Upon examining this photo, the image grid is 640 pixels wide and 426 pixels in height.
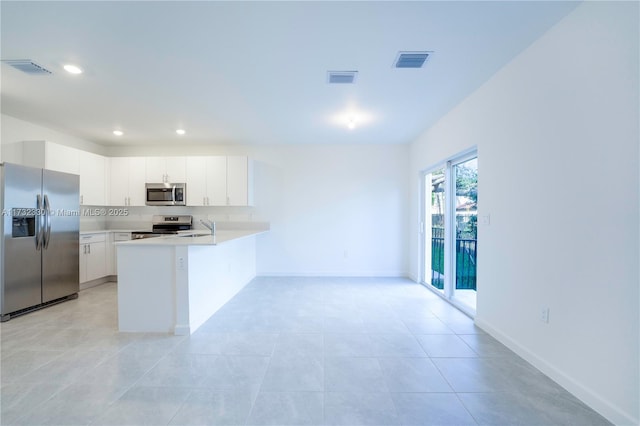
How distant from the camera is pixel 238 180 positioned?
5055mm

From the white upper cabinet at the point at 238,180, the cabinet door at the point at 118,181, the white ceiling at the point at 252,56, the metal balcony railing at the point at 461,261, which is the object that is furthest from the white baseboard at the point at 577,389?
the cabinet door at the point at 118,181

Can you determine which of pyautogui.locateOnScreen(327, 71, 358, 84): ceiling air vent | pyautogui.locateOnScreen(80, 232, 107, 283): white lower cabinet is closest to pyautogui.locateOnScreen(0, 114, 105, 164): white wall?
pyautogui.locateOnScreen(80, 232, 107, 283): white lower cabinet

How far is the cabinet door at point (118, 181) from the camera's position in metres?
5.09

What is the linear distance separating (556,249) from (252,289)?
392 cm

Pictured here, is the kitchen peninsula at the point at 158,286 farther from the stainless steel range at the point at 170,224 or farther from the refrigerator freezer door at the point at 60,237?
the stainless steel range at the point at 170,224

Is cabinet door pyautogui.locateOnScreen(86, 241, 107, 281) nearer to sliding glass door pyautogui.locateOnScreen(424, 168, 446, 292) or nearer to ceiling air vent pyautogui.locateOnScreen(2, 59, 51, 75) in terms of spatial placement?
ceiling air vent pyautogui.locateOnScreen(2, 59, 51, 75)

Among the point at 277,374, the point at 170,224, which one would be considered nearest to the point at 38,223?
the point at 170,224

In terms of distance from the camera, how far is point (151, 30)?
204cm

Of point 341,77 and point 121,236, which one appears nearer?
point 341,77

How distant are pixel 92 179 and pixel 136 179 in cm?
64

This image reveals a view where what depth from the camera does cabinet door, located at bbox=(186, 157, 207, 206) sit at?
507 centimetres

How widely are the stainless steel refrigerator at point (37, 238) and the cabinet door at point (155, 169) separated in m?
1.10

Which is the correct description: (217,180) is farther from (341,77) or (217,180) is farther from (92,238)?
(341,77)

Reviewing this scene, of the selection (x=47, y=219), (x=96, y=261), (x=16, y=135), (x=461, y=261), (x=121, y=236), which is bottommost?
(x=96, y=261)
